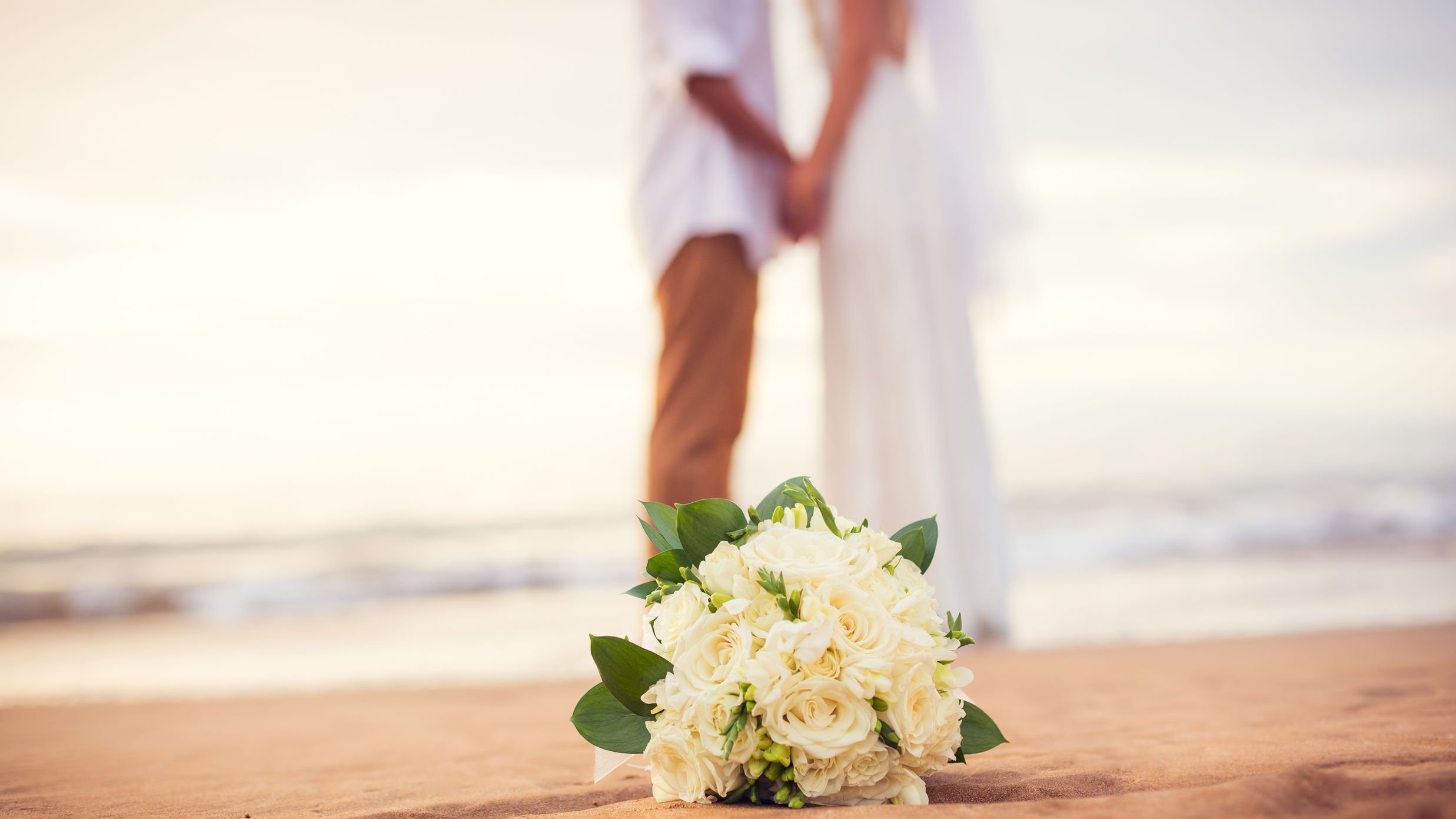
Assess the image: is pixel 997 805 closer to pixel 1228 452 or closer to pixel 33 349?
pixel 33 349

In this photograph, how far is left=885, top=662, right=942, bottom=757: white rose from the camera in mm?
1232

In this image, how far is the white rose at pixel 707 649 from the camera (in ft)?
4.13

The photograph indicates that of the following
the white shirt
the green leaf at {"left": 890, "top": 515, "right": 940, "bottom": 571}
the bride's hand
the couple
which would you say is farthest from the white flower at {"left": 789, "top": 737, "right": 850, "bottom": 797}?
→ the bride's hand

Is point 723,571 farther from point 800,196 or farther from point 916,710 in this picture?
point 800,196

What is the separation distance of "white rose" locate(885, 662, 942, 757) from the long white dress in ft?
7.28

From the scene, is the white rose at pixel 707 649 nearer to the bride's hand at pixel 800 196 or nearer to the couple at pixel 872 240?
the couple at pixel 872 240

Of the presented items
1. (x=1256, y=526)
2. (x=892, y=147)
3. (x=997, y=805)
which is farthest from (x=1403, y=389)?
(x=997, y=805)

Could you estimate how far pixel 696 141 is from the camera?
305cm

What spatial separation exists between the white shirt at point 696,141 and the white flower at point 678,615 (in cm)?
179

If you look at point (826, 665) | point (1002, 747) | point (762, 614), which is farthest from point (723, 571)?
point (1002, 747)

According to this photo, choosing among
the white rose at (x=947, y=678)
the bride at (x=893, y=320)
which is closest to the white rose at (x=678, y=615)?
the white rose at (x=947, y=678)

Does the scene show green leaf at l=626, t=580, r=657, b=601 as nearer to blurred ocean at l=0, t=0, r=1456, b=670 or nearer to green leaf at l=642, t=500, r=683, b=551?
green leaf at l=642, t=500, r=683, b=551

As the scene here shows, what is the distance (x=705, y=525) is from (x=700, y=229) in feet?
5.67

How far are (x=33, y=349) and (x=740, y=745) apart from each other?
12.1 meters
